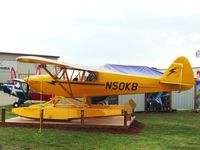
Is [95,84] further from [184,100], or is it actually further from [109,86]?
[184,100]

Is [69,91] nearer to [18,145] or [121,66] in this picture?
[18,145]

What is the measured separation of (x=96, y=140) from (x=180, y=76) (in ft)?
16.1

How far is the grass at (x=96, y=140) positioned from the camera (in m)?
9.87

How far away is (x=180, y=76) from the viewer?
563 inches

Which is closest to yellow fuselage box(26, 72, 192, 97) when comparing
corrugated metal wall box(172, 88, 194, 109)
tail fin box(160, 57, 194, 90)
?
tail fin box(160, 57, 194, 90)

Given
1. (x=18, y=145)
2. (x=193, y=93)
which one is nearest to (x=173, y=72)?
(x=18, y=145)

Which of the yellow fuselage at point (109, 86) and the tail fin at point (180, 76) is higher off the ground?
the tail fin at point (180, 76)

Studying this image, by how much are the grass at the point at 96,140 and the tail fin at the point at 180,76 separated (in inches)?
69.5

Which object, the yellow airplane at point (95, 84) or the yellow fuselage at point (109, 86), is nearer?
the yellow airplane at point (95, 84)

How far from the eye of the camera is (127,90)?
14266mm

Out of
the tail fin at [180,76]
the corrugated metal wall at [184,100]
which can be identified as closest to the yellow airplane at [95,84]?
the tail fin at [180,76]

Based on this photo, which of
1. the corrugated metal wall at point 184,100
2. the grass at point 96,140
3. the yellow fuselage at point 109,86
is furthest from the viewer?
the corrugated metal wall at point 184,100

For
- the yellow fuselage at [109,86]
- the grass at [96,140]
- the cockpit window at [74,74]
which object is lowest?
the grass at [96,140]

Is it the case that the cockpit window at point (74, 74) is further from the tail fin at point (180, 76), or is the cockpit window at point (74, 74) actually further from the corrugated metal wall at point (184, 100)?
the corrugated metal wall at point (184, 100)
